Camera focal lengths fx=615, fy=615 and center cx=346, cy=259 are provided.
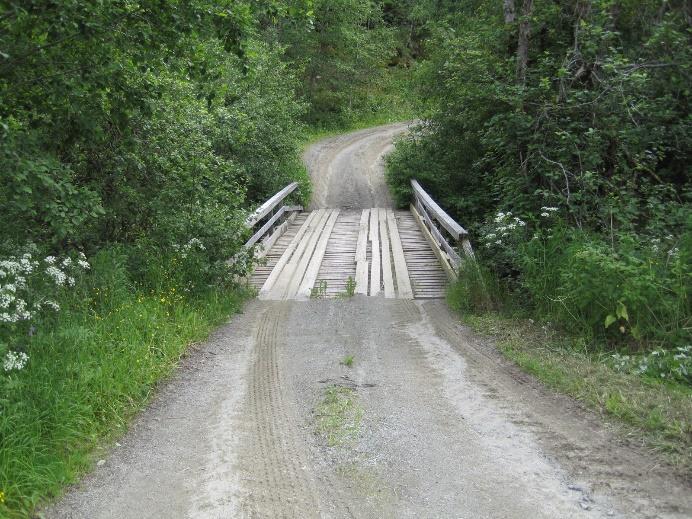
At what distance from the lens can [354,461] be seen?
394 cm

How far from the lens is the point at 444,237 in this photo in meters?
12.2

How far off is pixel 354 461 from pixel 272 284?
238 inches

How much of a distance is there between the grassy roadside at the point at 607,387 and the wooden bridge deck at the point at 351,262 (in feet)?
9.26

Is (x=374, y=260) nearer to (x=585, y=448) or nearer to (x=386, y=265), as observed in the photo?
(x=386, y=265)

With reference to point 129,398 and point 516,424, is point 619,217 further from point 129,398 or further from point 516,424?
point 129,398

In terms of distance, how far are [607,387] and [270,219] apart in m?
9.44

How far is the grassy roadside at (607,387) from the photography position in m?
3.97

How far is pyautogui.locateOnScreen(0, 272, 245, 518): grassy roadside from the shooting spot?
144 inches

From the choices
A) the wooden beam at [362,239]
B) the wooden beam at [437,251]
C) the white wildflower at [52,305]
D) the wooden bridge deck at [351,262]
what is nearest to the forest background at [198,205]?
the white wildflower at [52,305]

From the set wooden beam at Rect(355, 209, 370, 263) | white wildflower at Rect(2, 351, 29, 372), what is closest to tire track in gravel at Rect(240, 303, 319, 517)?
white wildflower at Rect(2, 351, 29, 372)

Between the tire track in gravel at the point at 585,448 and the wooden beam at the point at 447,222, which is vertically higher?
the wooden beam at the point at 447,222

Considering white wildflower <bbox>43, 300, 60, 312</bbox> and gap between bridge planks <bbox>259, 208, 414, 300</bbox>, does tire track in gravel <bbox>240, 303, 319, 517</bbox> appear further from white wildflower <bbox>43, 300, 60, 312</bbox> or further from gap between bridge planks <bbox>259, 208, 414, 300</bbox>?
gap between bridge planks <bbox>259, 208, 414, 300</bbox>

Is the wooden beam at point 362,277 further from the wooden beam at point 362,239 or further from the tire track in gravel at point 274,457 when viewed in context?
the tire track in gravel at point 274,457

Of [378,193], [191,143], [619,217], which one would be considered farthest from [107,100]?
[378,193]
